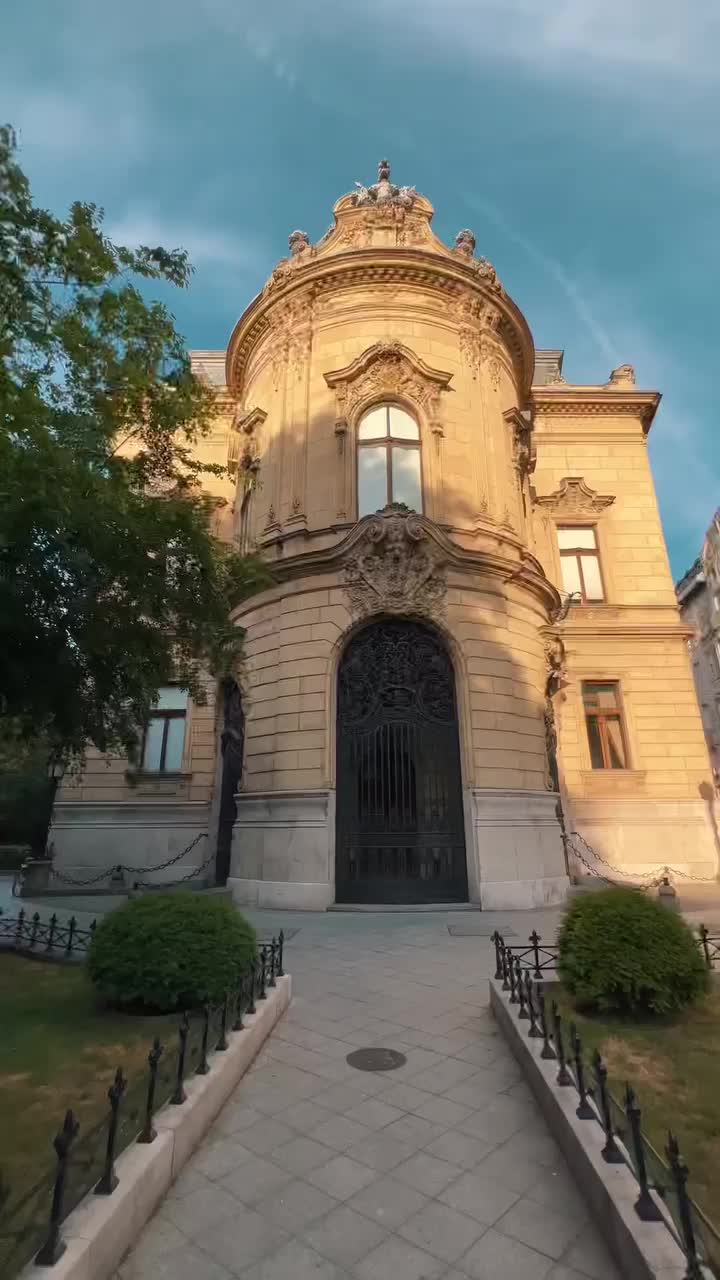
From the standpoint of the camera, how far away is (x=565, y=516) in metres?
23.2

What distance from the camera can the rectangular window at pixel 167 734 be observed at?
2025cm

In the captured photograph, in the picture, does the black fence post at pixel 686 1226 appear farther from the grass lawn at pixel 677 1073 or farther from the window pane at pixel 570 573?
the window pane at pixel 570 573

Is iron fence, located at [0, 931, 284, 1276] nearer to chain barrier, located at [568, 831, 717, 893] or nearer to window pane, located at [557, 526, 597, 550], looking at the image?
chain barrier, located at [568, 831, 717, 893]

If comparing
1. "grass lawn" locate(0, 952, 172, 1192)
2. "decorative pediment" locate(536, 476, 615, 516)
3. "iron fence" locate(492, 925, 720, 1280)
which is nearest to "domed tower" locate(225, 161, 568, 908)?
"decorative pediment" locate(536, 476, 615, 516)

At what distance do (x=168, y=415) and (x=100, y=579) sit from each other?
307 cm

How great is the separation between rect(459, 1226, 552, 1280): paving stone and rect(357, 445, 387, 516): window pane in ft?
48.5

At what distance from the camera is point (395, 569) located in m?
15.3

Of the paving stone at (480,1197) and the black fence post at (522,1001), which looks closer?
the paving stone at (480,1197)

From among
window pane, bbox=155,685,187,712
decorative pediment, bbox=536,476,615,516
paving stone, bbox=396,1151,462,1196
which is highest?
decorative pediment, bbox=536,476,615,516

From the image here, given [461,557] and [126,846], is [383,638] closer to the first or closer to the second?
[461,557]

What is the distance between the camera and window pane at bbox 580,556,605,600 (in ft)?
73.9

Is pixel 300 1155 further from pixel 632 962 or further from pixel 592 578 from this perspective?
pixel 592 578

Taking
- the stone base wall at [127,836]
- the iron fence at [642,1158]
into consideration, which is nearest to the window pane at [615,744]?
the stone base wall at [127,836]

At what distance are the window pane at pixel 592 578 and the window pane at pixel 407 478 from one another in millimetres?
9005
